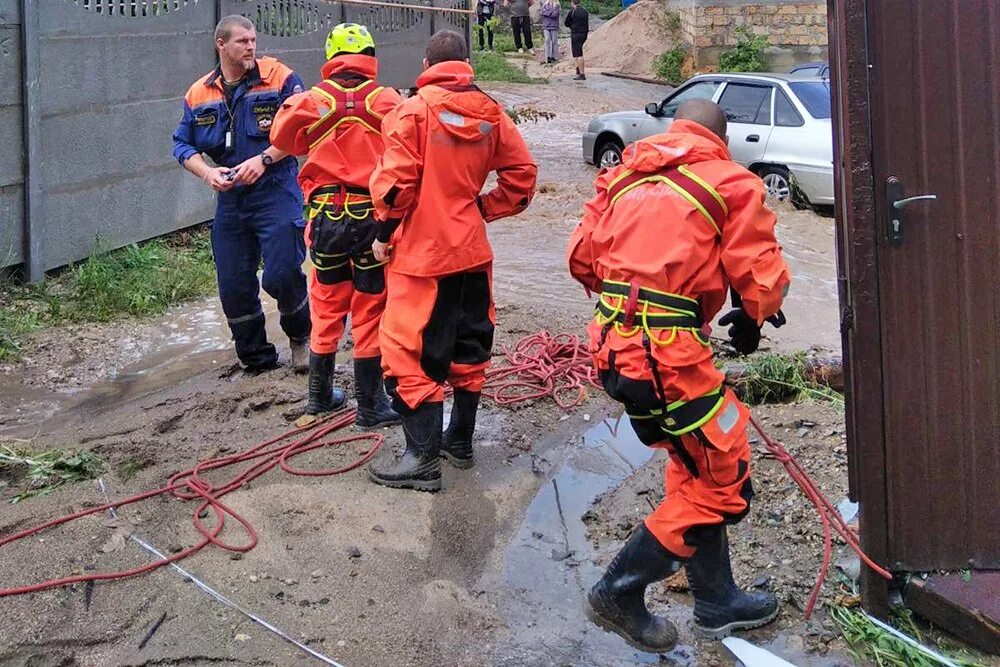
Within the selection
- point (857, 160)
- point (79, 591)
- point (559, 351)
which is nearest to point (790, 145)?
point (559, 351)

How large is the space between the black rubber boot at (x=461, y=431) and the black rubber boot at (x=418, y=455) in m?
0.25

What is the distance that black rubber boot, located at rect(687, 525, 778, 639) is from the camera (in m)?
3.68

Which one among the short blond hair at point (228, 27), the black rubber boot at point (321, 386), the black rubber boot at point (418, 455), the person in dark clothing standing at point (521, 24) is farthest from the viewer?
the person in dark clothing standing at point (521, 24)

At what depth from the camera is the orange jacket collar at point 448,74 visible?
4539 millimetres

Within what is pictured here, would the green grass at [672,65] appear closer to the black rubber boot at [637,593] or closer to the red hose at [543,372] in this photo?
the red hose at [543,372]

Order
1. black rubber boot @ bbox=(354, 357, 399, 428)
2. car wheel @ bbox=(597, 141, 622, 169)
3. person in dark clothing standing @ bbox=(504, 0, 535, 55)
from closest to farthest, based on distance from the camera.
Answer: black rubber boot @ bbox=(354, 357, 399, 428) → car wheel @ bbox=(597, 141, 622, 169) → person in dark clothing standing @ bbox=(504, 0, 535, 55)

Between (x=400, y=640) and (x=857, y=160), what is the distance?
2220 mm

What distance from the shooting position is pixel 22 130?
7789 millimetres

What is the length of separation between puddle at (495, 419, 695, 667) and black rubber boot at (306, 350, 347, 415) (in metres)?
1.34

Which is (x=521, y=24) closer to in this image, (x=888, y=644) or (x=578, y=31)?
(x=578, y=31)

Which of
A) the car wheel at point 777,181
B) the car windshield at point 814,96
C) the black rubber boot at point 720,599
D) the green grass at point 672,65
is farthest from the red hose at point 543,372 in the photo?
the green grass at point 672,65

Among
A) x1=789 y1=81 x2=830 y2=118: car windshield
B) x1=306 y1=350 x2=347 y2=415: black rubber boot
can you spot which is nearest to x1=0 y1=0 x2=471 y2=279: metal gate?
x1=306 y1=350 x2=347 y2=415: black rubber boot

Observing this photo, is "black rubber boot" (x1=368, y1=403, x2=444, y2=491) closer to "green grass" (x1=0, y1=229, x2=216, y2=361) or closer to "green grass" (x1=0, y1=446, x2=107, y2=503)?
"green grass" (x1=0, y1=446, x2=107, y2=503)

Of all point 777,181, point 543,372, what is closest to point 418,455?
point 543,372
